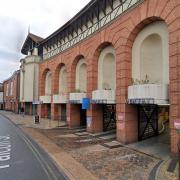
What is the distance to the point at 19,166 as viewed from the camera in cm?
948

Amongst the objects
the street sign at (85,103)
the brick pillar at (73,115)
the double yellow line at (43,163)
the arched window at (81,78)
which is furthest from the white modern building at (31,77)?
the double yellow line at (43,163)

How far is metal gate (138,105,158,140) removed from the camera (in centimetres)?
1716

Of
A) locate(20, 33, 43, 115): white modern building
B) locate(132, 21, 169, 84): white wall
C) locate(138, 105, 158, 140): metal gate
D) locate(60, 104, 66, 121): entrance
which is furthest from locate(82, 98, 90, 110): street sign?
locate(20, 33, 43, 115): white modern building

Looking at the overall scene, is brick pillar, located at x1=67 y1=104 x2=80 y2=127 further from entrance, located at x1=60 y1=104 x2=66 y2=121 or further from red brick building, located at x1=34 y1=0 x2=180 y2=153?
entrance, located at x1=60 y1=104 x2=66 y2=121

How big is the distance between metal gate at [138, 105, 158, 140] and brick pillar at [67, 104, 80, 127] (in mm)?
9631

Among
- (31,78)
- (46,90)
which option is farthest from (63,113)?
(31,78)

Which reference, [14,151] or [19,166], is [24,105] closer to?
[14,151]

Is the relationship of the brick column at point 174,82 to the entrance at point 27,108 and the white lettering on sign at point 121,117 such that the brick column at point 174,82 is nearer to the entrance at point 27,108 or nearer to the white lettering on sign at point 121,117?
the white lettering on sign at point 121,117

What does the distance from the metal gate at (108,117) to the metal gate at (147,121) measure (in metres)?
4.50

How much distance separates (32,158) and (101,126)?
10583 millimetres

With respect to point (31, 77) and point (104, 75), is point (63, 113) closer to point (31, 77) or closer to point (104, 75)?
point (31, 77)

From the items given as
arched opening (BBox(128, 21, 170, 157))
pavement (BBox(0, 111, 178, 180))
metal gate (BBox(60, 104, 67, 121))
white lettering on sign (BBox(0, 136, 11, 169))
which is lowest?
pavement (BBox(0, 111, 178, 180))

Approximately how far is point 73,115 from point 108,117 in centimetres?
487

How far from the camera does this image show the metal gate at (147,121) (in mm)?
17156
